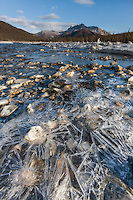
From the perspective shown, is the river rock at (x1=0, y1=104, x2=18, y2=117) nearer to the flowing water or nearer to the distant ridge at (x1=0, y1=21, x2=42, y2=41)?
the flowing water

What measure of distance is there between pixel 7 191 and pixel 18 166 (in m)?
0.29

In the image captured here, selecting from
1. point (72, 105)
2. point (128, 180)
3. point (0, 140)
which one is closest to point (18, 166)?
point (0, 140)

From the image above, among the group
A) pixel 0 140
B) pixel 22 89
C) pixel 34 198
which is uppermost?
pixel 22 89

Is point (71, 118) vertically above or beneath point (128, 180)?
above

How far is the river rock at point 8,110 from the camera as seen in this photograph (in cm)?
258

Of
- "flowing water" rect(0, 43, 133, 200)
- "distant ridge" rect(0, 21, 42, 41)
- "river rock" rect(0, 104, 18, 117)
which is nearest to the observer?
"flowing water" rect(0, 43, 133, 200)

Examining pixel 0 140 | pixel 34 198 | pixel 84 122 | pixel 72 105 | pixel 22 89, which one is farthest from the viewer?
pixel 22 89

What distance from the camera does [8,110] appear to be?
268 centimetres

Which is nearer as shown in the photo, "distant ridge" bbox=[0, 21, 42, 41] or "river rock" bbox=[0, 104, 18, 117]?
"river rock" bbox=[0, 104, 18, 117]

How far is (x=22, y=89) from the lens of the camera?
12.7 ft

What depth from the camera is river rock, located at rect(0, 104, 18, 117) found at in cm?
258

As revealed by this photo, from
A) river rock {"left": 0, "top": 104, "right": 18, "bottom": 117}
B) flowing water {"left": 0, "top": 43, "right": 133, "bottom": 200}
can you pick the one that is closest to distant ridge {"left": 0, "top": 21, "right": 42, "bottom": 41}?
river rock {"left": 0, "top": 104, "right": 18, "bottom": 117}

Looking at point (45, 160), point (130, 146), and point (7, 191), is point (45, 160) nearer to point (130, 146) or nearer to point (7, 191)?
point (7, 191)

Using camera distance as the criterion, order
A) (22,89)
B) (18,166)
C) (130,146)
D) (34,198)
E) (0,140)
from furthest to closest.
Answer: (22,89) → (0,140) → (130,146) → (18,166) → (34,198)
